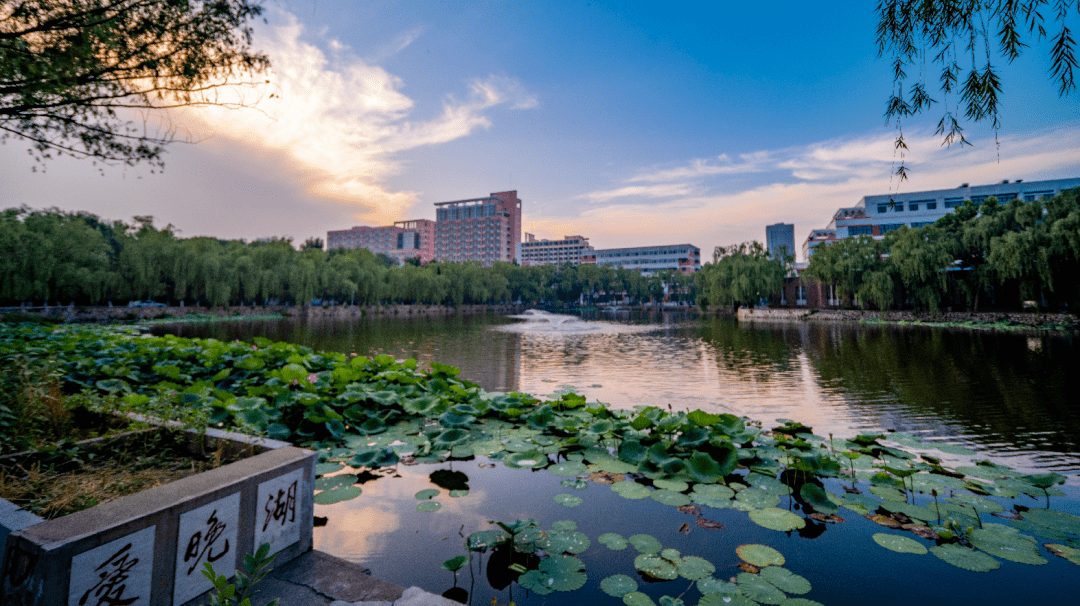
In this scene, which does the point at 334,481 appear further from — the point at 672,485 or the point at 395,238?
the point at 395,238

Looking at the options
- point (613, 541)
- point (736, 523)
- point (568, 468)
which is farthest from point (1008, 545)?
point (568, 468)

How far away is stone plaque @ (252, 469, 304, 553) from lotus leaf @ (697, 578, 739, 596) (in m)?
1.88

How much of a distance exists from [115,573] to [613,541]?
209cm

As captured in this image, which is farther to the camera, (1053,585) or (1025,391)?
(1025,391)

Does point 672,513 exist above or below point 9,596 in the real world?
below

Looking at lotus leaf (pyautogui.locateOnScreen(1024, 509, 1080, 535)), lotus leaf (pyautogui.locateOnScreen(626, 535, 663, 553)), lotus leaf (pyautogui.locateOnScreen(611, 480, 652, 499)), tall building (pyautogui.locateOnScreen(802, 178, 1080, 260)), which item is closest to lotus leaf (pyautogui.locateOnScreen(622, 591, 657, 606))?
lotus leaf (pyautogui.locateOnScreen(626, 535, 663, 553))

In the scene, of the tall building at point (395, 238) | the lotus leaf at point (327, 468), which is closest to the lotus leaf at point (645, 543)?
the lotus leaf at point (327, 468)

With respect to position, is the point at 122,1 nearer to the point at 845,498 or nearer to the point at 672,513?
the point at 672,513

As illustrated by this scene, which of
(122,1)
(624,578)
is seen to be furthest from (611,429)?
(122,1)

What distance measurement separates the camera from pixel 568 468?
3602mm

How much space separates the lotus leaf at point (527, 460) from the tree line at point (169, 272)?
97.5 feet

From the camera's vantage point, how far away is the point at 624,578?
213 centimetres

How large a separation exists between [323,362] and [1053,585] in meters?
7.14

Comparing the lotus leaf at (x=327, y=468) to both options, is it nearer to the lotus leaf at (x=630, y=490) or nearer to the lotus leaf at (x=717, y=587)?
the lotus leaf at (x=630, y=490)
